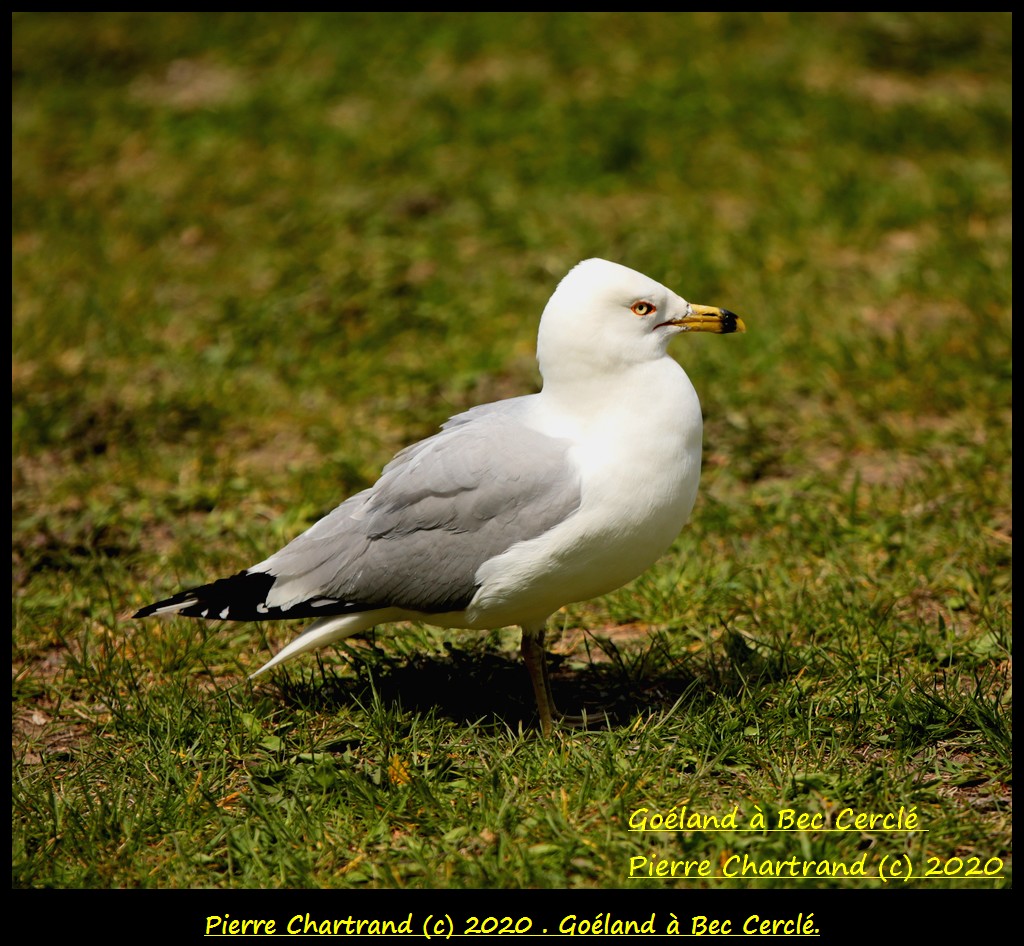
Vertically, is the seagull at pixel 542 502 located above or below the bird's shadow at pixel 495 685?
above

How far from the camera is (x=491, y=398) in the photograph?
6043 millimetres

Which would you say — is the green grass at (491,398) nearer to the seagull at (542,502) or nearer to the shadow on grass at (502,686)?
the shadow on grass at (502,686)

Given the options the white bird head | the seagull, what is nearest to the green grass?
the seagull

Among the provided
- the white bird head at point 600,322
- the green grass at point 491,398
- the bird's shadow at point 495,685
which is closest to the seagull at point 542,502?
the white bird head at point 600,322

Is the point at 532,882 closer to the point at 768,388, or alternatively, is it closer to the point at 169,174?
the point at 768,388

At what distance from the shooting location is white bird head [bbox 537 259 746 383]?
11.6 feet

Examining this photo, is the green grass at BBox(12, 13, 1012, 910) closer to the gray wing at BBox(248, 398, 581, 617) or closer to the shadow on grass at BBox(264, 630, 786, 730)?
the shadow on grass at BBox(264, 630, 786, 730)

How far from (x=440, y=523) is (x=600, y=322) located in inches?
29.5

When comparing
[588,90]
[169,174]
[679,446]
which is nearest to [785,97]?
[588,90]

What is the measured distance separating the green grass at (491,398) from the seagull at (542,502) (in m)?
0.38

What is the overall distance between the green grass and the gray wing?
0.42 metres

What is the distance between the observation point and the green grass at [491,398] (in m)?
3.42

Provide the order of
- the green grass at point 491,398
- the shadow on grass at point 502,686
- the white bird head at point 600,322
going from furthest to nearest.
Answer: the shadow on grass at point 502,686 → the white bird head at point 600,322 → the green grass at point 491,398

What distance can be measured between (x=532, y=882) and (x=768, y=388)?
3383mm
